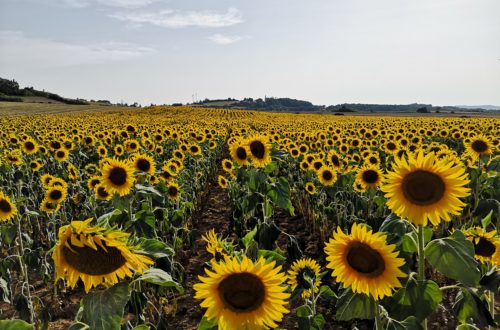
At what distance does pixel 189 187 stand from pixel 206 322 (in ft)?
24.0

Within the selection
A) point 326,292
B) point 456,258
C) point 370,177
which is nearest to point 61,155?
point 370,177

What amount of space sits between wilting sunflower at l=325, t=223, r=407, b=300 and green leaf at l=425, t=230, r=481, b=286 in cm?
25

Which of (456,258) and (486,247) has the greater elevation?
(456,258)

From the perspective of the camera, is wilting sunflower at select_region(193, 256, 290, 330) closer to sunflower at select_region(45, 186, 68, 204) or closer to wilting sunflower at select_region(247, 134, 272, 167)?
wilting sunflower at select_region(247, 134, 272, 167)

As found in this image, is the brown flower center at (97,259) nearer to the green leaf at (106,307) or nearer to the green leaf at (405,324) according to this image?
the green leaf at (106,307)

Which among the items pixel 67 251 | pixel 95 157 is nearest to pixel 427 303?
pixel 67 251

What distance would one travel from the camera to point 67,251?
5.92ft

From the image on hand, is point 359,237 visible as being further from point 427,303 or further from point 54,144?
point 54,144

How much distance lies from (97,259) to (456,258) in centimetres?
176

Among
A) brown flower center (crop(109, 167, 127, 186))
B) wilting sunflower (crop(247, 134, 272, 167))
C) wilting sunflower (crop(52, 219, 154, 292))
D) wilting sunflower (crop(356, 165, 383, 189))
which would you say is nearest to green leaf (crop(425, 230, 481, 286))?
wilting sunflower (crop(52, 219, 154, 292))

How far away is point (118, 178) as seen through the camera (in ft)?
14.8

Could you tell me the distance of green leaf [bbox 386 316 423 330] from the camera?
2.09m

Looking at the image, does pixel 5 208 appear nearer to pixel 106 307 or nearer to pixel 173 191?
pixel 173 191

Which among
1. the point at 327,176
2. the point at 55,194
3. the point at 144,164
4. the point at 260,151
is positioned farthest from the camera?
the point at 327,176
